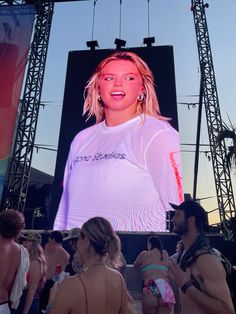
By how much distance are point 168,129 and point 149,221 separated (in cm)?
290

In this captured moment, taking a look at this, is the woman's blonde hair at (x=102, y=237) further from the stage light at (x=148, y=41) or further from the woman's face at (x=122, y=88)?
the stage light at (x=148, y=41)

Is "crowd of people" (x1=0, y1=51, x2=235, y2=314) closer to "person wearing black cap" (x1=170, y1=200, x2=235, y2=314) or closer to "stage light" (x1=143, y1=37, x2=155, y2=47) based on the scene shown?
"person wearing black cap" (x1=170, y1=200, x2=235, y2=314)

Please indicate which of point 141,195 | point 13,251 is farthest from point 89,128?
point 13,251

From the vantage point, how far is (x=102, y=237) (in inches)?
58.4

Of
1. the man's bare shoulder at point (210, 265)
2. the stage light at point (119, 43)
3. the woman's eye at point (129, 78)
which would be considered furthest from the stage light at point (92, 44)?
the man's bare shoulder at point (210, 265)

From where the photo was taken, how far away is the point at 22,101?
971cm

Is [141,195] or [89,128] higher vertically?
[89,128]

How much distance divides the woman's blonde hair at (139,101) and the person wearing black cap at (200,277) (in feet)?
24.7

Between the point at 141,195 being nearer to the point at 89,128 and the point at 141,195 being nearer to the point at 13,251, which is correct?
the point at 89,128

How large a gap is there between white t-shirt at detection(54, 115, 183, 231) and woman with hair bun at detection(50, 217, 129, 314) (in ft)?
21.3

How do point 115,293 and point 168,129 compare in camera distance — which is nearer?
point 115,293

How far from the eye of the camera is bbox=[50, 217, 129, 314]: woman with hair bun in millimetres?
1323

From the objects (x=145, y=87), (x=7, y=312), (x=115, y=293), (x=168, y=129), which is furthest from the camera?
(x=145, y=87)

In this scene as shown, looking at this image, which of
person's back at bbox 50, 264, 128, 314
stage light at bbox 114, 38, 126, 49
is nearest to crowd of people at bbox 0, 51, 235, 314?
person's back at bbox 50, 264, 128, 314
